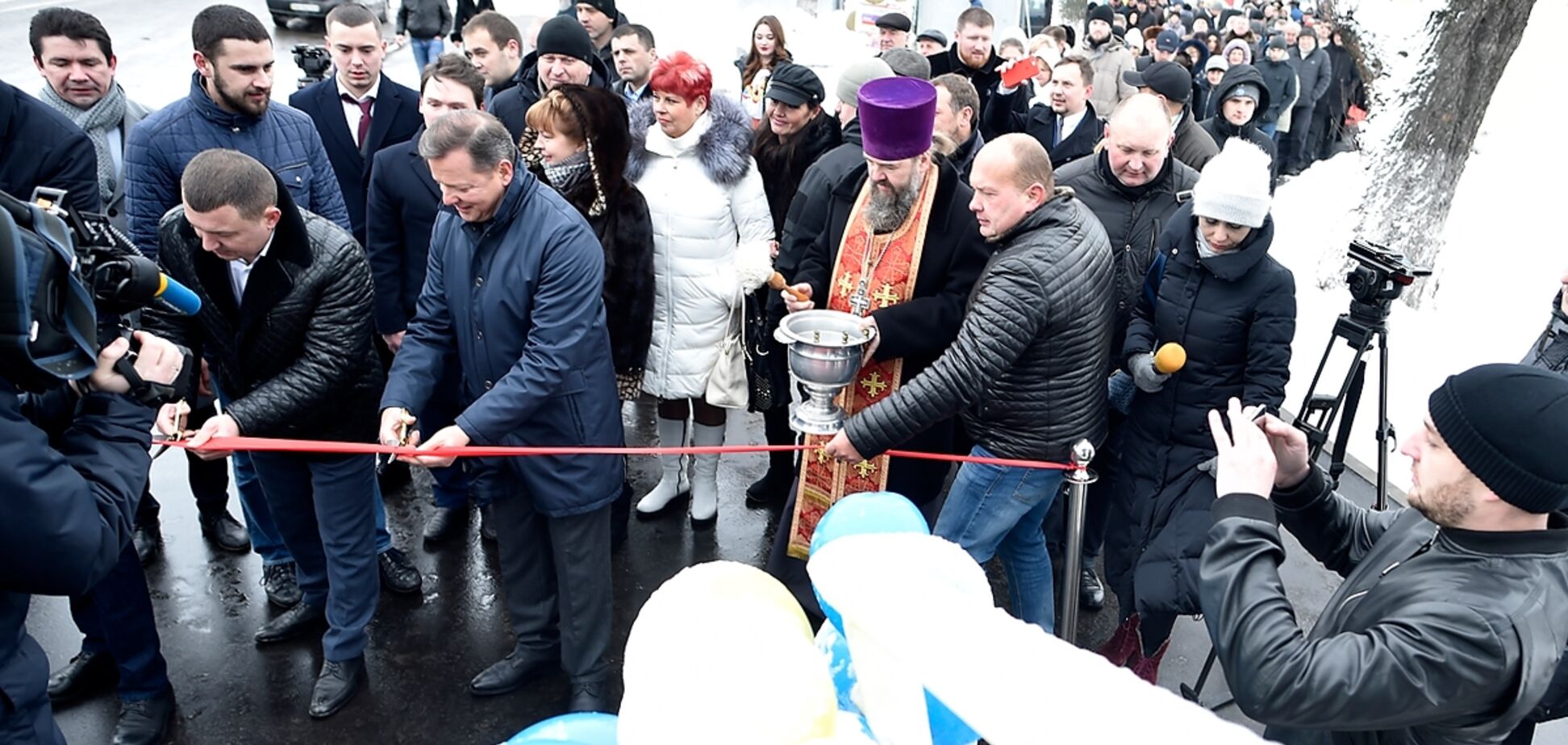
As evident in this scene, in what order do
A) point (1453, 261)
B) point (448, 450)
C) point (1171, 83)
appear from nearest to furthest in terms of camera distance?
point (448, 450)
point (1171, 83)
point (1453, 261)

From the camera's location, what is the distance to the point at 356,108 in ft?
17.3

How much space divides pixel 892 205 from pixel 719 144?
1.08 m

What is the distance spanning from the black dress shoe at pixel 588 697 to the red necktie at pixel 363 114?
3.13 meters

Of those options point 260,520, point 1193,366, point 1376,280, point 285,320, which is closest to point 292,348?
point 285,320

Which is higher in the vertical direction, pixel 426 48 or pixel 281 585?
pixel 426 48

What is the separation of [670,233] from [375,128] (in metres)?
1.84

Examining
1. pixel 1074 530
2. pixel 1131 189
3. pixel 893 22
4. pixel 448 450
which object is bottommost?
pixel 1074 530

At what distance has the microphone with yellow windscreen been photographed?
346cm

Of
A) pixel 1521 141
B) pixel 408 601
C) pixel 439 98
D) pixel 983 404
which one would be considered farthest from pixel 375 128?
pixel 1521 141

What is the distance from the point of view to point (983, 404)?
3.55 meters

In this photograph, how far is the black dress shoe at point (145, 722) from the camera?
3.44 metres

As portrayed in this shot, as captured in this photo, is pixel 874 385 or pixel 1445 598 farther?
pixel 874 385

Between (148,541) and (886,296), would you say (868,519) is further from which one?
(148,541)

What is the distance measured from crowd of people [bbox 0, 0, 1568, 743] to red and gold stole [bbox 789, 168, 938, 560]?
0.02 metres
